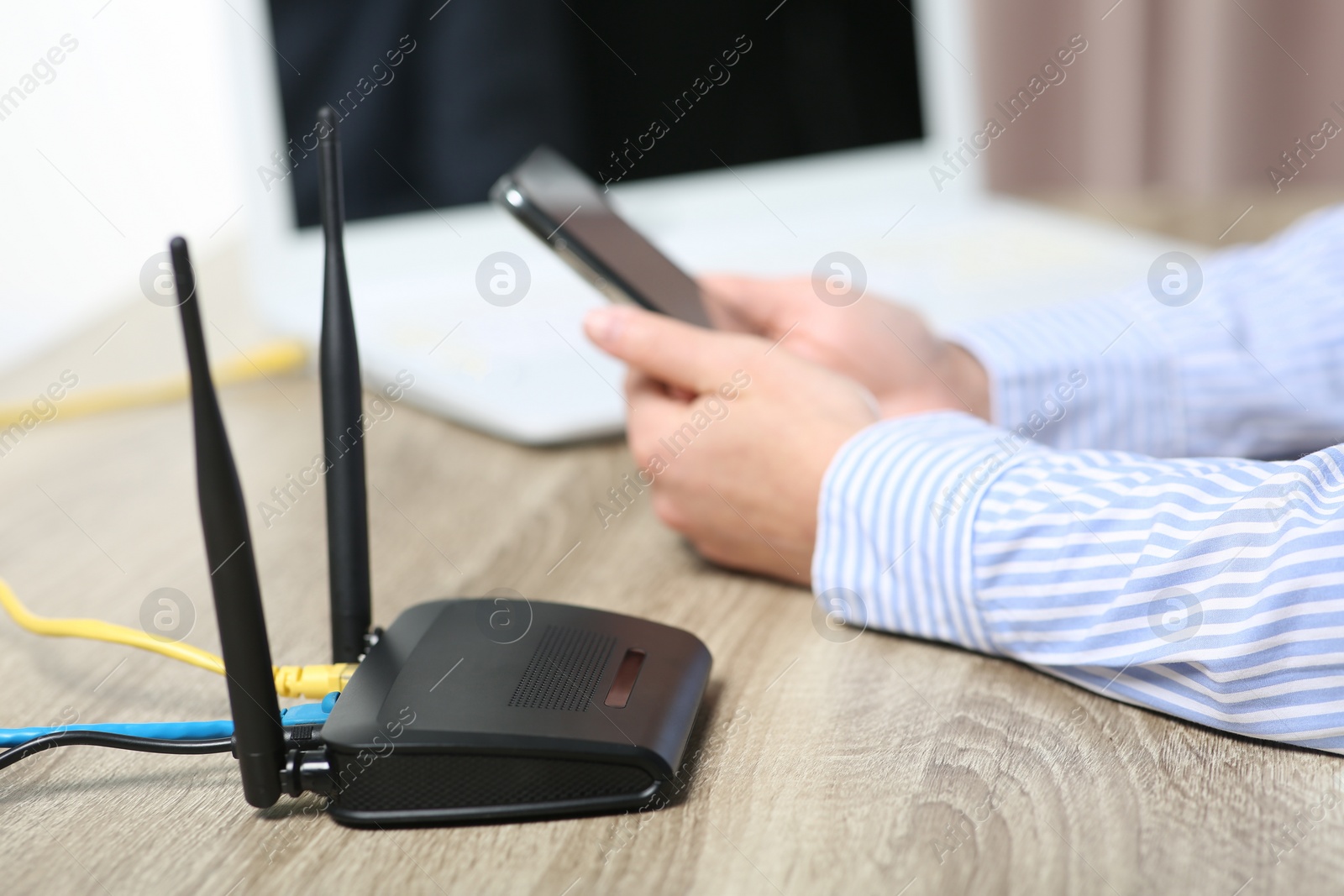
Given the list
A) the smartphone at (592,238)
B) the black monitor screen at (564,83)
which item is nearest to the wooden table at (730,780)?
the smartphone at (592,238)

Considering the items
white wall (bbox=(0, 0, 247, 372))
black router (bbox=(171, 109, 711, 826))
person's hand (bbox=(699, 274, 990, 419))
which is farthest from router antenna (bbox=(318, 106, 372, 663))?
white wall (bbox=(0, 0, 247, 372))

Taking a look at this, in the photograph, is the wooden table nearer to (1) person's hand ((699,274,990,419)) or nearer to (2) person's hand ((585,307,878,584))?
(2) person's hand ((585,307,878,584))

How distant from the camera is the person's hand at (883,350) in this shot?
0.65 meters

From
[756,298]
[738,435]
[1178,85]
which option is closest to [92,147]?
[756,298]

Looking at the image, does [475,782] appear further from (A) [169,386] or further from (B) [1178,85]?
(B) [1178,85]

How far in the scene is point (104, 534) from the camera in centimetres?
61

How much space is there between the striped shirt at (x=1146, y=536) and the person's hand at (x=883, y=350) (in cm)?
6

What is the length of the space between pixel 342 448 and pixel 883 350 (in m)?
0.35

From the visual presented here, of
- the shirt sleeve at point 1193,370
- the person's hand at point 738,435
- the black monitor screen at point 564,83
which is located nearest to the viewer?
the person's hand at point 738,435

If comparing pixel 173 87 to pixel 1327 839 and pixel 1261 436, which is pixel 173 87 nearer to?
pixel 1261 436

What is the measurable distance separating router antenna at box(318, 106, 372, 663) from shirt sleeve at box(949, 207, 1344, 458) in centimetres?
39

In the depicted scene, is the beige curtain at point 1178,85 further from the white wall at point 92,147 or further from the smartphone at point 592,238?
the smartphone at point 592,238

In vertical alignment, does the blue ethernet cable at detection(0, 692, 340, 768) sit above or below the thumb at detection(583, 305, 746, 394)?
above

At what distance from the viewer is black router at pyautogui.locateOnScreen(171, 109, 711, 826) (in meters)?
0.32
